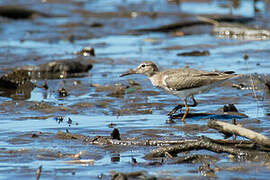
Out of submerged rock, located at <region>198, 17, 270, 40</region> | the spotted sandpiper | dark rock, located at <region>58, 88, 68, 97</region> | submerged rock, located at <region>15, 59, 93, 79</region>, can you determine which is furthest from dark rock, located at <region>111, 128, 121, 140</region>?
submerged rock, located at <region>198, 17, 270, 40</region>

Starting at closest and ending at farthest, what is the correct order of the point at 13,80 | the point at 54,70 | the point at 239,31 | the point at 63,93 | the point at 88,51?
the point at 63,93 < the point at 13,80 < the point at 54,70 < the point at 88,51 < the point at 239,31

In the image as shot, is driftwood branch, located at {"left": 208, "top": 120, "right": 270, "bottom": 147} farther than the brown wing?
No

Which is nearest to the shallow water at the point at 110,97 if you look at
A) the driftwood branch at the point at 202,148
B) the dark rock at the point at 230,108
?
the driftwood branch at the point at 202,148

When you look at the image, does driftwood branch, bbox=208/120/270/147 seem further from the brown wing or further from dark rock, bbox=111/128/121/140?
the brown wing

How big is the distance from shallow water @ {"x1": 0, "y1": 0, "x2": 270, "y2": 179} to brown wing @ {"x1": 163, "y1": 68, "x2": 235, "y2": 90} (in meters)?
0.55

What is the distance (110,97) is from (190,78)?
6.56ft

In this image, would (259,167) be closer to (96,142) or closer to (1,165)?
(96,142)

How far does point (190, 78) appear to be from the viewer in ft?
32.2

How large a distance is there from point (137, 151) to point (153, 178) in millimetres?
1504

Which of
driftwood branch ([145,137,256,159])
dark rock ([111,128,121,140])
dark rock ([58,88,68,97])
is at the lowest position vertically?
driftwood branch ([145,137,256,159])

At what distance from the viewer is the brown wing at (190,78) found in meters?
9.70

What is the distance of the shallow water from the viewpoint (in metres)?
7.04

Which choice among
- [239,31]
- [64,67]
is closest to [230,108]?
[64,67]

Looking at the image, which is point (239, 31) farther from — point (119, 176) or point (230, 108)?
point (119, 176)
